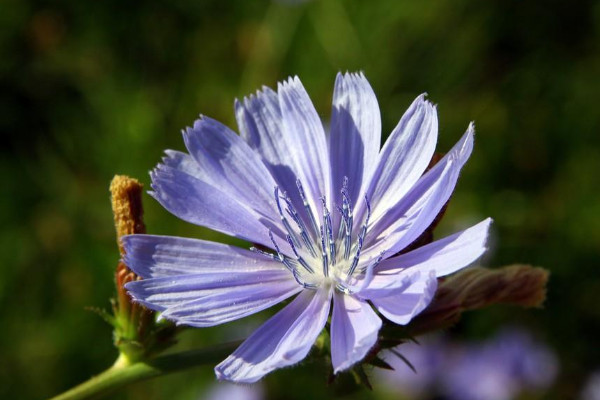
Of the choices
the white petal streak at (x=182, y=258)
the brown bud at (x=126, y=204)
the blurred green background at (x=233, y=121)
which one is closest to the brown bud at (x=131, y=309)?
the brown bud at (x=126, y=204)

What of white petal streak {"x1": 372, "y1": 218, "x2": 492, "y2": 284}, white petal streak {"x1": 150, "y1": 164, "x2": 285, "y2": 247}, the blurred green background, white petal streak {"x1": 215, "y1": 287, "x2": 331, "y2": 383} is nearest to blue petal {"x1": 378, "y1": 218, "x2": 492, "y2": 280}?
white petal streak {"x1": 372, "y1": 218, "x2": 492, "y2": 284}

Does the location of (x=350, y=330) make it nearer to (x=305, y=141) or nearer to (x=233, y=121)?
(x=305, y=141)

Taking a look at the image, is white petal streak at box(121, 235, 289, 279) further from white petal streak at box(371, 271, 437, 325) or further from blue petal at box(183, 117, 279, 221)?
white petal streak at box(371, 271, 437, 325)

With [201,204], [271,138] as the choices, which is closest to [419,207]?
[271,138]

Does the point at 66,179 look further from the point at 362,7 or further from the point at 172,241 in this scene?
the point at 172,241

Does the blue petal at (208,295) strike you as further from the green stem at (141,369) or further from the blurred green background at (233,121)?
the blurred green background at (233,121)
